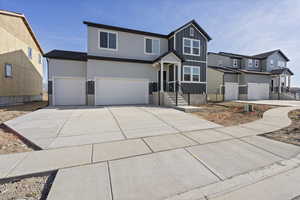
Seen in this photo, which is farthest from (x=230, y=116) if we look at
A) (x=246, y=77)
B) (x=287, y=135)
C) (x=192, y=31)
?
(x=246, y=77)

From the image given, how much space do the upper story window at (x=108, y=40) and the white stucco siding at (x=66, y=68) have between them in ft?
8.37

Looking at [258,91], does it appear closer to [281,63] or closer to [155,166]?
[281,63]

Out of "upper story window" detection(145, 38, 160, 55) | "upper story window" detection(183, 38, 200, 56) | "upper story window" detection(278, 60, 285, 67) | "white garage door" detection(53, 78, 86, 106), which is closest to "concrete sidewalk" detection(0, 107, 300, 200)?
"white garage door" detection(53, 78, 86, 106)

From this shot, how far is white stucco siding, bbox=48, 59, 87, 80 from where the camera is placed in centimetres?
1216

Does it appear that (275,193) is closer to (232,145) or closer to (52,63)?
(232,145)

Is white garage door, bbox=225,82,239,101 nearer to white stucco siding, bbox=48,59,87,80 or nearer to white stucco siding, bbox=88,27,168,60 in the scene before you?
white stucco siding, bbox=88,27,168,60

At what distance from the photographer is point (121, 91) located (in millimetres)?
13195

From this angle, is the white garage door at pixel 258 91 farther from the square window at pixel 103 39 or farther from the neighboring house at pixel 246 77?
the square window at pixel 103 39

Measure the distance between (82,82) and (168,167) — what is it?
41.4ft

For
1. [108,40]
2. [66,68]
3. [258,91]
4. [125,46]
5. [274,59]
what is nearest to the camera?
[66,68]

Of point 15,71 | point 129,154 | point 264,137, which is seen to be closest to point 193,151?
point 129,154

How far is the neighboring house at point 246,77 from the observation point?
765 inches

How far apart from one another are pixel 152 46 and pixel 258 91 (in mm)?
17982

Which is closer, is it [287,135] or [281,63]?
[287,135]
